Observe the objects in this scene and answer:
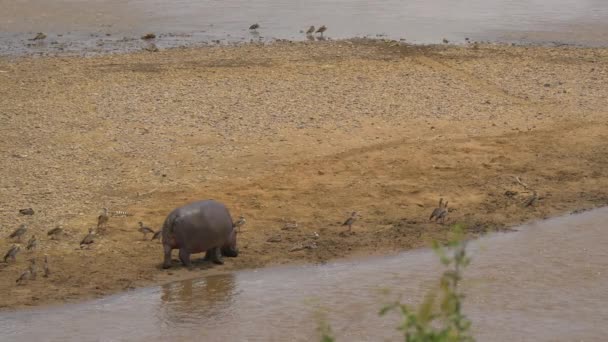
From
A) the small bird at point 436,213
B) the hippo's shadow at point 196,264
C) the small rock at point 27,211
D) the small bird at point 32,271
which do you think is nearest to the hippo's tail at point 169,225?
the hippo's shadow at point 196,264

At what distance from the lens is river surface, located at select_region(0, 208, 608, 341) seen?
10445 mm

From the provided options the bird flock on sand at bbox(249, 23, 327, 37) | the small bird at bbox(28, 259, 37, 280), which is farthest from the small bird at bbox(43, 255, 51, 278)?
the bird flock on sand at bbox(249, 23, 327, 37)

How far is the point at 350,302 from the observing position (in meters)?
11.2

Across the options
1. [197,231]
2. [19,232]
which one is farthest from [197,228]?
[19,232]

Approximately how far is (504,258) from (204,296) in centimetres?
331

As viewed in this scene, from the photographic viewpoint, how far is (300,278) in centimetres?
1181

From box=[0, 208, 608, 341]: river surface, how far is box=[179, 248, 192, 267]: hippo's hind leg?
1.28 ft

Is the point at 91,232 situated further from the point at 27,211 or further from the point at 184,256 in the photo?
the point at 184,256

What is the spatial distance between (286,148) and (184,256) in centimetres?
426

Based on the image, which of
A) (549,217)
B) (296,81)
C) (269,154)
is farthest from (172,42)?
(549,217)

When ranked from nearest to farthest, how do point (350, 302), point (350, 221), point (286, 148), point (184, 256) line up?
point (350, 302)
point (184, 256)
point (350, 221)
point (286, 148)

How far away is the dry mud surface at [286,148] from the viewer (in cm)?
1276

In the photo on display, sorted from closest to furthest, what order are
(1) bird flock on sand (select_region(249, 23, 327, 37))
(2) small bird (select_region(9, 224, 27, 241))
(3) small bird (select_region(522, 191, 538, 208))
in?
(2) small bird (select_region(9, 224, 27, 241))
(3) small bird (select_region(522, 191, 538, 208))
(1) bird flock on sand (select_region(249, 23, 327, 37))

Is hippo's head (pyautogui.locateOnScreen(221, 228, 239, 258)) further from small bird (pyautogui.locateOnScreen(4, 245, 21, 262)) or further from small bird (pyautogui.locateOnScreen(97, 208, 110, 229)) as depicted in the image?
small bird (pyautogui.locateOnScreen(4, 245, 21, 262))
